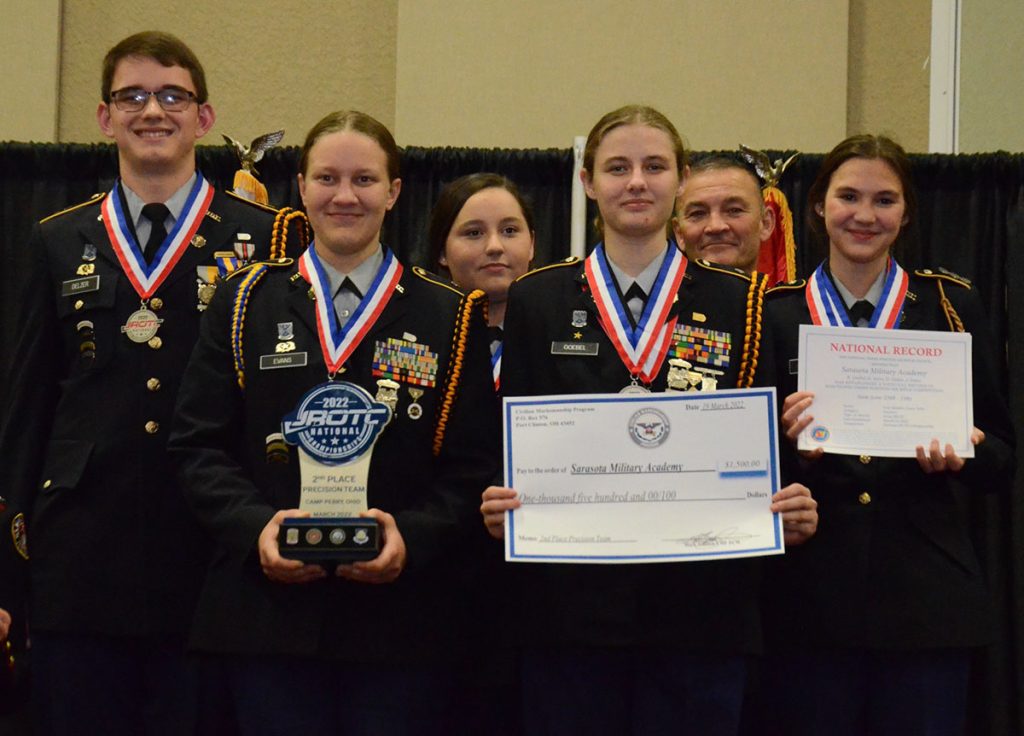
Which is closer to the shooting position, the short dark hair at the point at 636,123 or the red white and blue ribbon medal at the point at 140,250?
the short dark hair at the point at 636,123

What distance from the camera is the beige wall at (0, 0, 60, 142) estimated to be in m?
5.62

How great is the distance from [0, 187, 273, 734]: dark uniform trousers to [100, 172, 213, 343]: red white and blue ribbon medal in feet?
0.06

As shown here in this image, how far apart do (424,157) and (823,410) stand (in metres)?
2.45

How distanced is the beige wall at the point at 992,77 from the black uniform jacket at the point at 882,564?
9.34ft

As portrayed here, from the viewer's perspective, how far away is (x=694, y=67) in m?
5.55

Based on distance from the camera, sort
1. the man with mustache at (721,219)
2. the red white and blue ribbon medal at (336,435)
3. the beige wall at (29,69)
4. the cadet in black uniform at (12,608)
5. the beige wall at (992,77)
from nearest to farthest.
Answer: the red white and blue ribbon medal at (336,435), the cadet in black uniform at (12,608), the man with mustache at (721,219), the beige wall at (992,77), the beige wall at (29,69)

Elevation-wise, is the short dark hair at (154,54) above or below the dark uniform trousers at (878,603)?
above

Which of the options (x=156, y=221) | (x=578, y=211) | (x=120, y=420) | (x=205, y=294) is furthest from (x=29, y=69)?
(x=120, y=420)

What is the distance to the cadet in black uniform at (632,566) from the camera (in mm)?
2578

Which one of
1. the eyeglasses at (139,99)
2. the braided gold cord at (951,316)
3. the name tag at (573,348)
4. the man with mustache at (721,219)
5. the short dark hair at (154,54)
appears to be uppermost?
the short dark hair at (154,54)

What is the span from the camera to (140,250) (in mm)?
3086

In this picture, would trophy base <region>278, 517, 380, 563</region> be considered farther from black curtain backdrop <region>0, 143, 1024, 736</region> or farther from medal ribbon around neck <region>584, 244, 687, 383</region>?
black curtain backdrop <region>0, 143, 1024, 736</region>

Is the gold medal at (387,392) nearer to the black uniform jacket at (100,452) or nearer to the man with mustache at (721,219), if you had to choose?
the black uniform jacket at (100,452)
